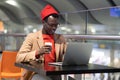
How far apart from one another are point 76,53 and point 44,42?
1.77 feet

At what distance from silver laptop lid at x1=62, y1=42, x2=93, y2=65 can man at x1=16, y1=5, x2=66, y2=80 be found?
28 centimetres

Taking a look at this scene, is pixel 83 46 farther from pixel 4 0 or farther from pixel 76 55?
pixel 4 0

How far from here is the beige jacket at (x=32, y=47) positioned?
9.62 feet

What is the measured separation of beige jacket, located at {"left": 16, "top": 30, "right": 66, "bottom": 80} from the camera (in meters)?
2.93

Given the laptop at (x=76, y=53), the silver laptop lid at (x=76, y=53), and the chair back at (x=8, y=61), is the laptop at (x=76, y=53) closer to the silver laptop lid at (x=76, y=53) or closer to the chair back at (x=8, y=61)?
the silver laptop lid at (x=76, y=53)

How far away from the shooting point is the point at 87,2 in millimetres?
15180

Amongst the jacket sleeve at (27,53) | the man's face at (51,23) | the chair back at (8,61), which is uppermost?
the man's face at (51,23)

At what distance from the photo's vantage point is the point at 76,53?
2.65m

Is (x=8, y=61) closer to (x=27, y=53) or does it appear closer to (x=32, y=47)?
(x=32, y=47)

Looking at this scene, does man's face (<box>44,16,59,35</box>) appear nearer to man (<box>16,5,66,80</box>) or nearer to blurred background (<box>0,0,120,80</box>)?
man (<box>16,5,66,80</box>)

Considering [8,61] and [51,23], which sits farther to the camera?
[8,61]

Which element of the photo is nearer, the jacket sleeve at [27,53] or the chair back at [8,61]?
the jacket sleeve at [27,53]

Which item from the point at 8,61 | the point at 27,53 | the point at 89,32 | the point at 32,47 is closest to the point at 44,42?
the point at 32,47

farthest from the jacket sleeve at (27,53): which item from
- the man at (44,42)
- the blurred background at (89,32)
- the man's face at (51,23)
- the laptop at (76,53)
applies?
the blurred background at (89,32)
